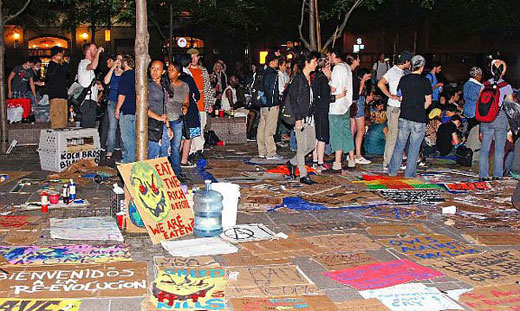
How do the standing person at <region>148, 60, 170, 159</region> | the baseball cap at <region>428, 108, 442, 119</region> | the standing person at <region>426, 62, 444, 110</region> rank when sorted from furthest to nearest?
the standing person at <region>426, 62, 444, 110</region> < the baseball cap at <region>428, 108, 442, 119</region> < the standing person at <region>148, 60, 170, 159</region>

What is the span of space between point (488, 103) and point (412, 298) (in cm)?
610

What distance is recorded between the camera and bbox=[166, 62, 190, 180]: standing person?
36.8ft

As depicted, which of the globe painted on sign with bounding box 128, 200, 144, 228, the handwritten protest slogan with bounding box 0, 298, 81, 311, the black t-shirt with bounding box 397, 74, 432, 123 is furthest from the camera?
the black t-shirt with bounding box 397, 74, 432, 123

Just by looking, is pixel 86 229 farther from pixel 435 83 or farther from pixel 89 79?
pixel 435 83

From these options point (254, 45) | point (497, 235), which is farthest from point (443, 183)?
point (254, 45)

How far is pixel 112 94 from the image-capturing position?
515 inches

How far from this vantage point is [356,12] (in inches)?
1416

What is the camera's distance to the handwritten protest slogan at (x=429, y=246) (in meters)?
7.43

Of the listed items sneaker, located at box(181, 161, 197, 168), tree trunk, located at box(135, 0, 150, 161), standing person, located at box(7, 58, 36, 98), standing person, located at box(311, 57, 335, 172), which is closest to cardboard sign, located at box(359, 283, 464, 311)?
tree trunk, located at box(135, 0, 150, 161)

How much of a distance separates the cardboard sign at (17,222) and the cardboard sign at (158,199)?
55.8 inches

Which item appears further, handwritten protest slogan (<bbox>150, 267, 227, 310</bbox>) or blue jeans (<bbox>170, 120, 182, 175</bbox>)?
blue jeans (<bbox>170, 120, 182, 175</bbox>)

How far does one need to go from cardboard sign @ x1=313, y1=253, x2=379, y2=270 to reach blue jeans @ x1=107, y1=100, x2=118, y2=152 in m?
6.93

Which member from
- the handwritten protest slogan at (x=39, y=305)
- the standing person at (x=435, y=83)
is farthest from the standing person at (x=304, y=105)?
the standing person at (x=435, y=83)

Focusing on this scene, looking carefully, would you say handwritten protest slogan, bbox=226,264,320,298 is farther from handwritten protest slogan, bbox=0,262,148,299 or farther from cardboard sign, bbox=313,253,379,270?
handwritten protest slogan, bbox=0,262,148,299
